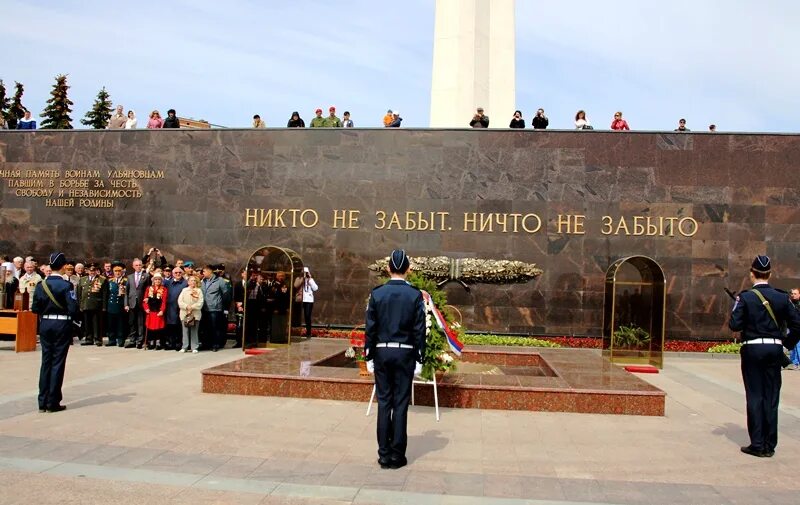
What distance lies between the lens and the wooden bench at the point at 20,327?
13.5 metres

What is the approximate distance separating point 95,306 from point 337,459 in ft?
34.1

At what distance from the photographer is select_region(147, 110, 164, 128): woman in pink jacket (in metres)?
19.3

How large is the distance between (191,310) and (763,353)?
10396mm

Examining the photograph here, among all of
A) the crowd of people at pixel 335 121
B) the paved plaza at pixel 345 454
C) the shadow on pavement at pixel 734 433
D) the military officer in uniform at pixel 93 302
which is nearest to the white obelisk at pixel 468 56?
the crowd of people at pixel 335 121

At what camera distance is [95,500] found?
5082 millimetres

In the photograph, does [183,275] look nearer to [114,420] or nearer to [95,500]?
[114,420]

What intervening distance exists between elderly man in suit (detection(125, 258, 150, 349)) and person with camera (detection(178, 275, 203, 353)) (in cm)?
109

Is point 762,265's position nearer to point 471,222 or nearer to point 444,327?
point 444,327

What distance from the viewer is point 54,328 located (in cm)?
827

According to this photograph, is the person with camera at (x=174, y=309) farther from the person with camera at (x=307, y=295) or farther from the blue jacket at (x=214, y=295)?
the person with camera at (x=307, y=295)

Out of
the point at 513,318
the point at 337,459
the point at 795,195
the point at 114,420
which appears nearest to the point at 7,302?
the point at 114,420

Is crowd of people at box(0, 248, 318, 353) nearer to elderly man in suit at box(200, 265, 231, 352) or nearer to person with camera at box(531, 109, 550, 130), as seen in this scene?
elderly man in suit at box(200, 265, 231, 352)

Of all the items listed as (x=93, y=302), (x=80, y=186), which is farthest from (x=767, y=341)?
(x=80, y=186)

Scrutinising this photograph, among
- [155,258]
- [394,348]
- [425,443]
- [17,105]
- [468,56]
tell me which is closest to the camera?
[394,348]
